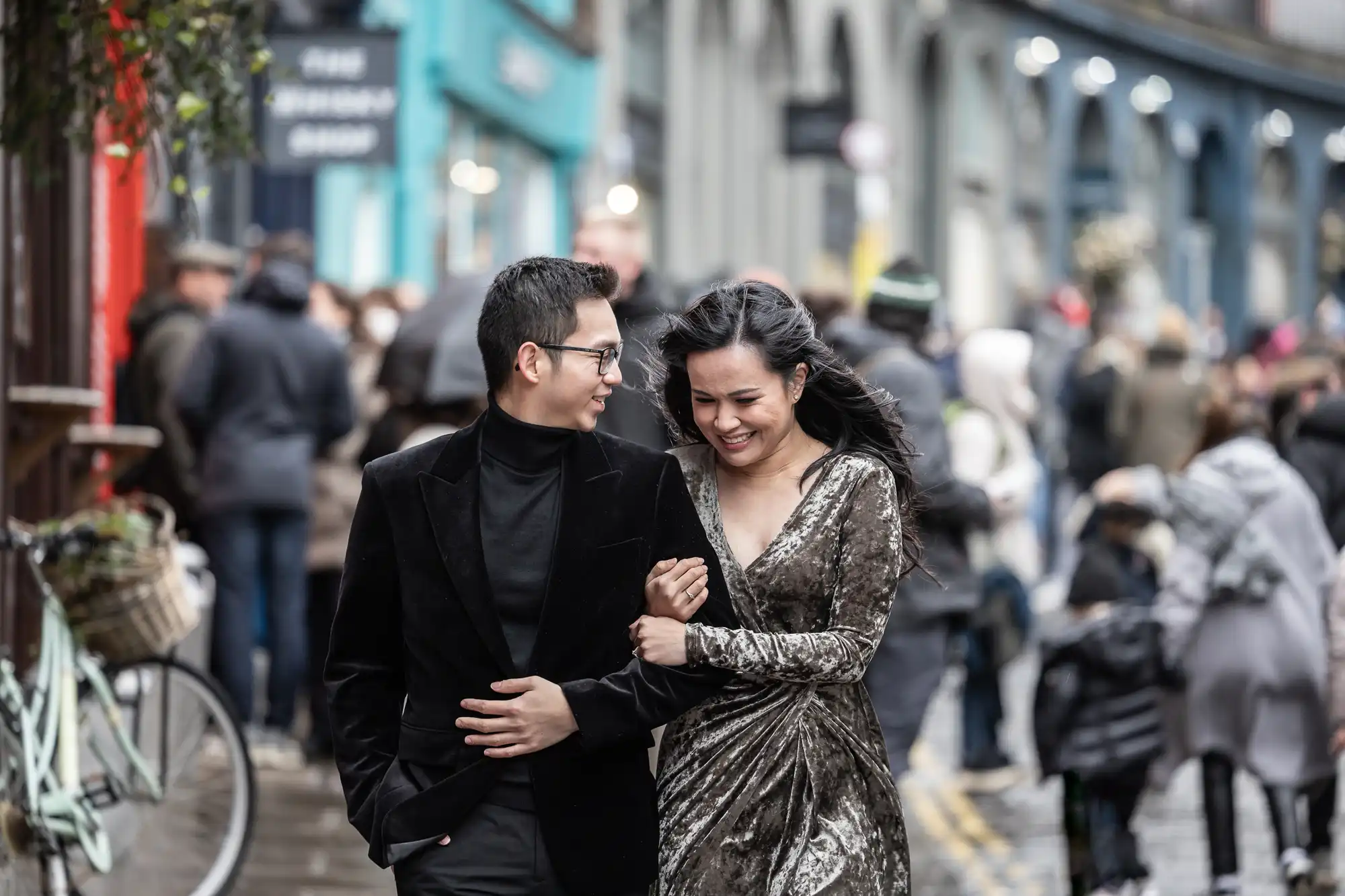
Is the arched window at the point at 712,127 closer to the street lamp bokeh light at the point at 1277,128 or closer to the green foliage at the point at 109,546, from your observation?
the green foliage at the point at 109,546

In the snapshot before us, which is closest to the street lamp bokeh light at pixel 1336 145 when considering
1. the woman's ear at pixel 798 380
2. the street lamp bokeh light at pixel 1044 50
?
the street lamp bokeh light at pixel 1044 50

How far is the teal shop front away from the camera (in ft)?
72.8

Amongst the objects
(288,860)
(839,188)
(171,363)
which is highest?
(839,188)

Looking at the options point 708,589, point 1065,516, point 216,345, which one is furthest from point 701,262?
point 708,589

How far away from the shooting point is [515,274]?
14.1ft

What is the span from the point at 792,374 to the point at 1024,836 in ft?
17.9

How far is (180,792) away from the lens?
26.9 feet

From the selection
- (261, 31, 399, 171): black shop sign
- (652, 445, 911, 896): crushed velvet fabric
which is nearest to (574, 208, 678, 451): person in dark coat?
(652, 445, 911, 896): crushed velvet fabric

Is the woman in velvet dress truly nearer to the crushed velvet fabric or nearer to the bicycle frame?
the crushed velvet fabric

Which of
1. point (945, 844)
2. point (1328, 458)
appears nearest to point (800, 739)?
point (945, 844)

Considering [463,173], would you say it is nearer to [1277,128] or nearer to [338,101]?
[338,101]

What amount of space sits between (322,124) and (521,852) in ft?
35.5

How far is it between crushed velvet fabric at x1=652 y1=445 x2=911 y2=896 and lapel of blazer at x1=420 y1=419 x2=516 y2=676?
0.46 metres

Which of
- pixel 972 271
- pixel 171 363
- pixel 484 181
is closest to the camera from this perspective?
pixel 171 363
